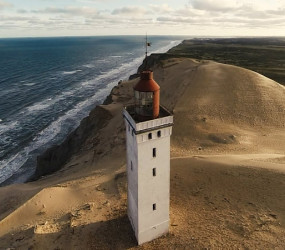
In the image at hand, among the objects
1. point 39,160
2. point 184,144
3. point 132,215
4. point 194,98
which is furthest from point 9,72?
point 132,215

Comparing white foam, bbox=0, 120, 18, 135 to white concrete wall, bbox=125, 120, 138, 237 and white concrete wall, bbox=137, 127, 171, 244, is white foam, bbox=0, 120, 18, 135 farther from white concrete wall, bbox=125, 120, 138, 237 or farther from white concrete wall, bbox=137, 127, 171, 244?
white concrete wall, bbox=137, 127, 171, 244

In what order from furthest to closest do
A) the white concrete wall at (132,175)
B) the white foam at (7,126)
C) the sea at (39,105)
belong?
the white foam at (7,126)
the sea at (39,105)
the white concrete wall at (132,175)

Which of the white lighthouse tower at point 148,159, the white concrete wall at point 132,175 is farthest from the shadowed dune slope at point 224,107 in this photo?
the white lighthouse tower at point 148,159

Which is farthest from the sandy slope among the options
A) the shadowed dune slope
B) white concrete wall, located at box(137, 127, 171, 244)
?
white concrete wall, located at box(137, 127, 171, 244)

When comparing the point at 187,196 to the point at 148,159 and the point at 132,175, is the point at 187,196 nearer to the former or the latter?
the point at 132,175

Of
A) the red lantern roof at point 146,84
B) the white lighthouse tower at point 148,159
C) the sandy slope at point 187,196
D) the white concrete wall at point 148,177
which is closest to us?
the red lantern roof at point 146,84

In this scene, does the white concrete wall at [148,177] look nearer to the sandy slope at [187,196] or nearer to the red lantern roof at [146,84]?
the sandy slope at [187,196]
